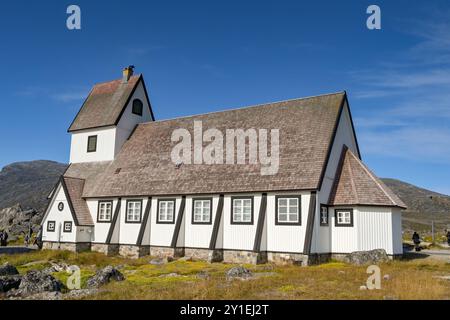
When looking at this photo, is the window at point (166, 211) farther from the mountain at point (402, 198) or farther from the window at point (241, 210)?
the mountain at point (402, 198)

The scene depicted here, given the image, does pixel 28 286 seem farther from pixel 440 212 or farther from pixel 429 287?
pixel 440 212

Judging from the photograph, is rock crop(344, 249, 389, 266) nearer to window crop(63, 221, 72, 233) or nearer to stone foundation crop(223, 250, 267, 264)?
stone foundation crop(223, 250, 267, 264)

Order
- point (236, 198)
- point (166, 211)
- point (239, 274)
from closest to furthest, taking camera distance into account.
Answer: point (239, 274)
point (236, 198)
point (166, 211)

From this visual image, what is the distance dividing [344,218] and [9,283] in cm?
1921

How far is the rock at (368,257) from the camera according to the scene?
23859 mm

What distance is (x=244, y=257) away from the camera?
85.5ft

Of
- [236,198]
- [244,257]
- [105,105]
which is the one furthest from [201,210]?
[105,105]

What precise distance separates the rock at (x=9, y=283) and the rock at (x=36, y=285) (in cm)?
69

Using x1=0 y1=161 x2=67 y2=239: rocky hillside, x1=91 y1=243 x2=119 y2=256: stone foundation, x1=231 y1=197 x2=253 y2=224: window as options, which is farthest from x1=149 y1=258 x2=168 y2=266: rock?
x1=0 y1=161 x2=67 y2=239: rocky hillside

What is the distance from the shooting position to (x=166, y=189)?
1190 inches

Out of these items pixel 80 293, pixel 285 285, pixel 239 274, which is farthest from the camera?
pixel 239 274

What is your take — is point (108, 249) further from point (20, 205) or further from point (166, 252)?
point (20, 205)
